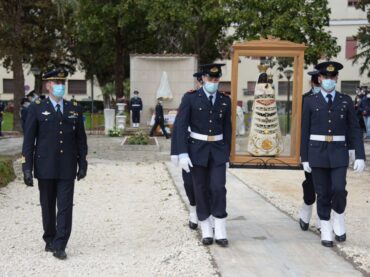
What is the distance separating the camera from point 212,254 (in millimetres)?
6391

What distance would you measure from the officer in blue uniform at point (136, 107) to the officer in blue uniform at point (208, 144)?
19810 mm

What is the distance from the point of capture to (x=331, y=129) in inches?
272

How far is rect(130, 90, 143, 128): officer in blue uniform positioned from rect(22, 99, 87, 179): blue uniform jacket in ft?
66.4

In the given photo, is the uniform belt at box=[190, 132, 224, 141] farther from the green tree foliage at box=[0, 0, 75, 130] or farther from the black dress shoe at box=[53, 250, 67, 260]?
the green tree foliage at box=[0, 0, 75, 130]

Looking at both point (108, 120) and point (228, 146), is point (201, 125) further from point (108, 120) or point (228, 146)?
point (108, 120)

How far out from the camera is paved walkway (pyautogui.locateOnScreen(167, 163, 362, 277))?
19.2 ft

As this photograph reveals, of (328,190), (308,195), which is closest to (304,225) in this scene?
(308,195)

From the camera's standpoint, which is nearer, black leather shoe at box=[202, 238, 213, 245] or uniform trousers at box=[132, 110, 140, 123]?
black leather shoe at box=[202, 238, 213, 245]

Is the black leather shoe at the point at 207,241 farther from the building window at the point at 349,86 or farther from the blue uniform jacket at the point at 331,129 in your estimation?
the building window at the point at 349,86

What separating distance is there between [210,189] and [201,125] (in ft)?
2.36

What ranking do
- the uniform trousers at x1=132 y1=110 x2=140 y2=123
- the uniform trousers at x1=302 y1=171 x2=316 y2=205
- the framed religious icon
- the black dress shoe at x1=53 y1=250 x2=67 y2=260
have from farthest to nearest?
the uniform trousers at x1=132 y1=110 x2=140 y2=123 → the framed religious icon → the uniform trousers at x1=302 y1=171 x2=316 y2=205 → the black dress shoe at x1=53 y1=250 x2=67 y2=260

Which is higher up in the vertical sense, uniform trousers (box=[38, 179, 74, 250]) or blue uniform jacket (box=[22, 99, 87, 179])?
blue uniform jacket (box=[22, 99, 87, 179])

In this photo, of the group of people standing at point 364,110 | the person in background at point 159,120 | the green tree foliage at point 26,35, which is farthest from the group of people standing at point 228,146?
the green tree foliage at point 26,35

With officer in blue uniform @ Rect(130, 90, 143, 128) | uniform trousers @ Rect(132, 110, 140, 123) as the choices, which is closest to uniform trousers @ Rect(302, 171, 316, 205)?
officer in blue uniform @ Rect(130, 90, 143, 128)
